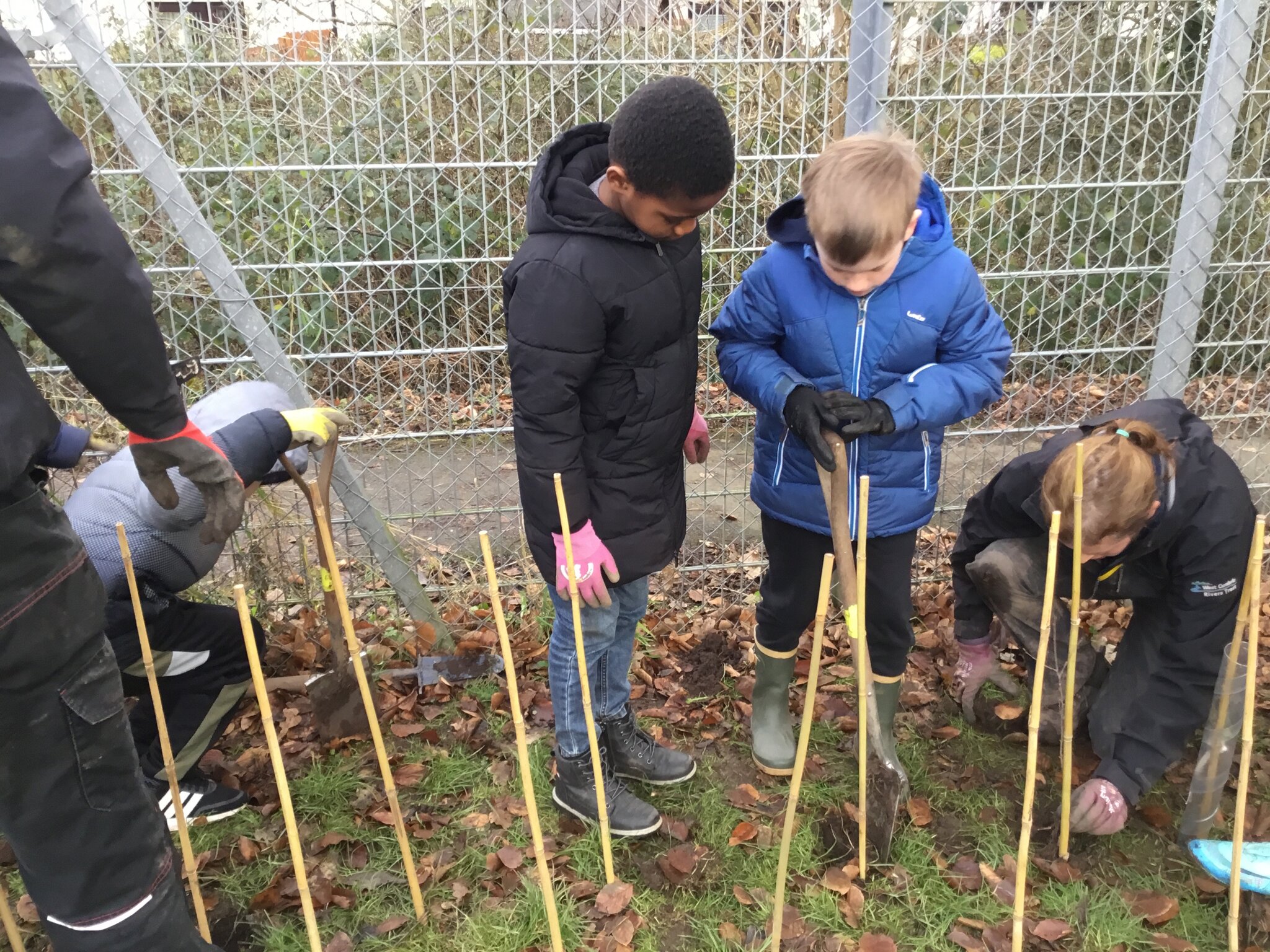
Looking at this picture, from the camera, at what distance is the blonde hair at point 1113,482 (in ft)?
6.75

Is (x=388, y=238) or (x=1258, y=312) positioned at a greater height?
(x=388, y=238)

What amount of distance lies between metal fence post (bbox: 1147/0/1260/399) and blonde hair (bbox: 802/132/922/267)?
1733mm

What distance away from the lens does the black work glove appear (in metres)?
2.05

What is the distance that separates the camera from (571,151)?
206cm

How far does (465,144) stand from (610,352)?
4.65 feet

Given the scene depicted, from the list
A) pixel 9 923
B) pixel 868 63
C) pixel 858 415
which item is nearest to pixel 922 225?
pixel 858 415

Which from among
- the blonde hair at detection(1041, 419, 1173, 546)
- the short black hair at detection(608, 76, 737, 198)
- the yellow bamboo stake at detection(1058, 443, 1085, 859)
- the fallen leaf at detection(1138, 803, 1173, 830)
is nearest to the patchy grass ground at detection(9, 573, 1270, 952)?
the fallen leaf at detection(1138, 803, 1173, 830)

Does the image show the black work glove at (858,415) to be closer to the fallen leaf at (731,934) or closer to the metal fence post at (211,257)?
the fallen leaf at (731,934)

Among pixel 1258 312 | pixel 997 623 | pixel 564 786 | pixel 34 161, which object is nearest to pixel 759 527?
pixel 997 623

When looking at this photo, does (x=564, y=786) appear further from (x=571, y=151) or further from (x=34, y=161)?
(x=34, y=161)

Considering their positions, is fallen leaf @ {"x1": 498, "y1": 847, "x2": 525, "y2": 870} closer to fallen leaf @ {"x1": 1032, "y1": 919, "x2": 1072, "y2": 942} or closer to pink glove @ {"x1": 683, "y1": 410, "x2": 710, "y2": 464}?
pink glove @ {"x1": 683, "y1": 410, "x2": 710, "y2": 464}

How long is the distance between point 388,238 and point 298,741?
5.16 feet

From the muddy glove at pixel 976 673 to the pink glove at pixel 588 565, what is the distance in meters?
1.35

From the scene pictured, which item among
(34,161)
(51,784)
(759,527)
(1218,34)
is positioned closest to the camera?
(34,161)
